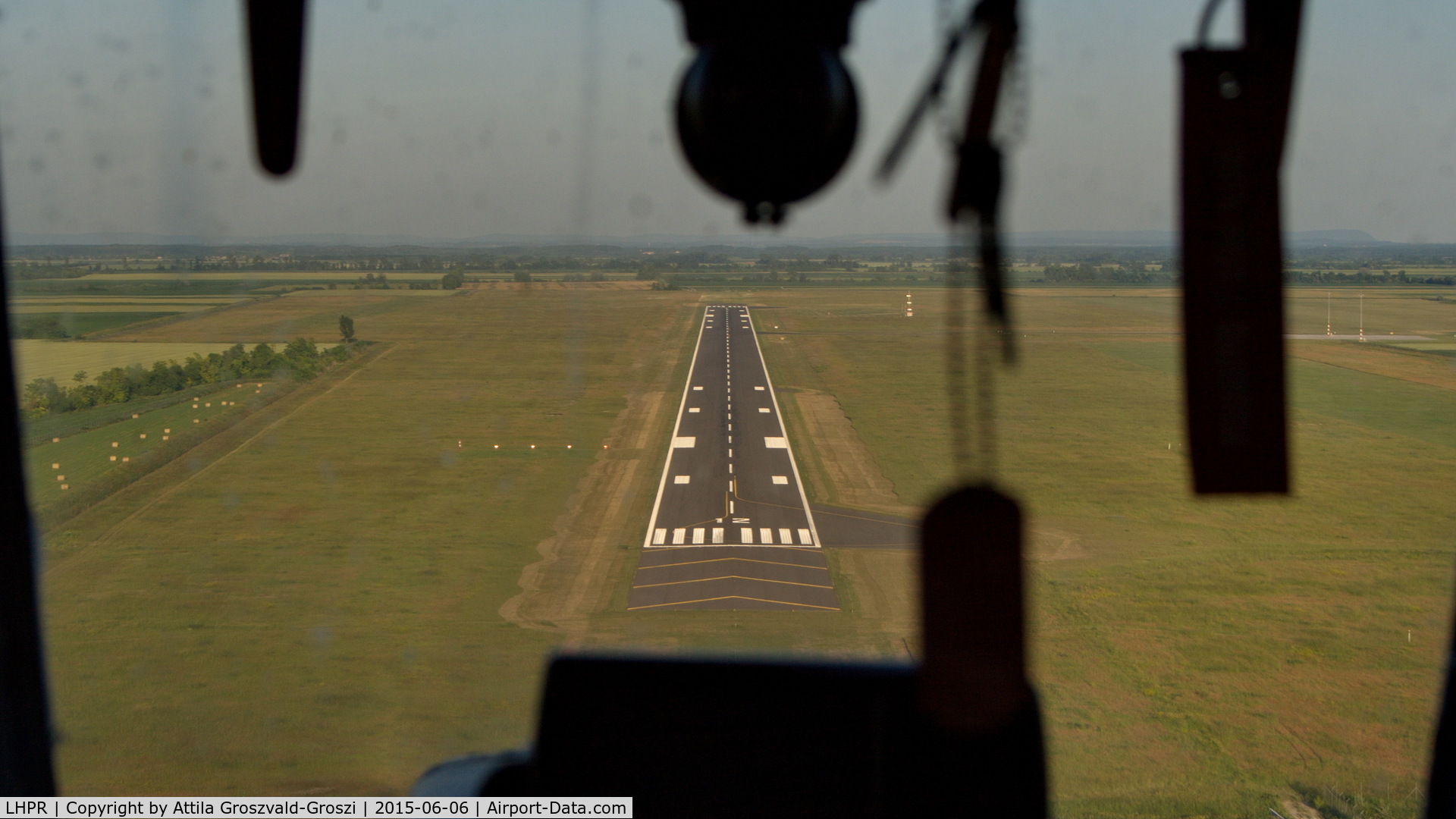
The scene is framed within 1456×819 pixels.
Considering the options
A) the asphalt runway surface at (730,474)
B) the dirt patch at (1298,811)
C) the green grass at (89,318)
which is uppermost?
the green grass at (89,318)

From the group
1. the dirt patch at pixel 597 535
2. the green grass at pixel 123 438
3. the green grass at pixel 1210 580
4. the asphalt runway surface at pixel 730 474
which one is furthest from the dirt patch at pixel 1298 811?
the green grass at pixel 123 438

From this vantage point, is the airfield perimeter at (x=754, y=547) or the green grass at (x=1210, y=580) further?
the green grass at (x=1210, y=580)

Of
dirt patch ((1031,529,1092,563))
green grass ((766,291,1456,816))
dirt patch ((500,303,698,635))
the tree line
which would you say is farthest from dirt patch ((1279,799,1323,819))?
the tree line

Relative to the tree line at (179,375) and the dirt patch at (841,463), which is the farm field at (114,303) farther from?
the dirt patch at (841,463)

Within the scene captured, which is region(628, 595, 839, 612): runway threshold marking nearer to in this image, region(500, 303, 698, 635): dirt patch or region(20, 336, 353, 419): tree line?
region(500, 303, 698, 635): dirt patch

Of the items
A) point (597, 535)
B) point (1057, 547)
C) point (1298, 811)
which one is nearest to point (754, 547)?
point (597, 535)

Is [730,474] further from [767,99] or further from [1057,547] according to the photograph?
[767,99]

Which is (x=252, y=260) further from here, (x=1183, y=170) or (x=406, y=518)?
(x=406, y=518)
